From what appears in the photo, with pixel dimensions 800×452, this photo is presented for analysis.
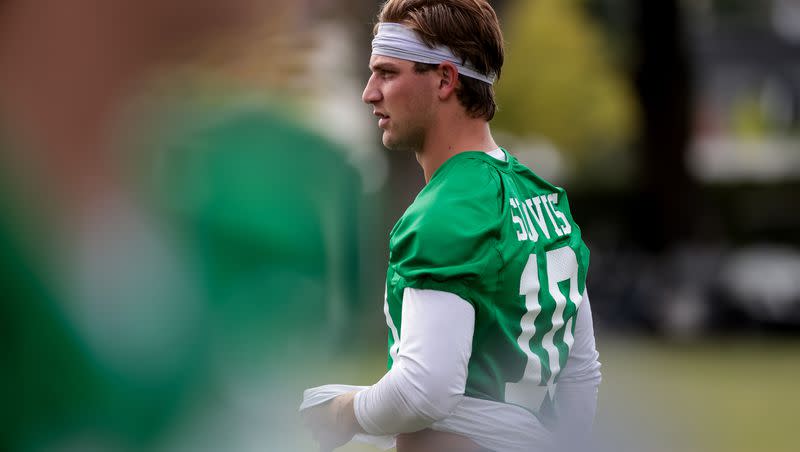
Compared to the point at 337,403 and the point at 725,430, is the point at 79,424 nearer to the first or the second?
the point at 337,403

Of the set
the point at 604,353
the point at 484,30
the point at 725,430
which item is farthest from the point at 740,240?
the point at 484,30

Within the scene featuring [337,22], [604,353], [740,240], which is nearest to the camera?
[337,22]

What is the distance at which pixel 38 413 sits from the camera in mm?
2934

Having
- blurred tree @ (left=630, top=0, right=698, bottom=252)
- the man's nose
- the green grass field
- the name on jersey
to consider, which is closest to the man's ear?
the man's nose

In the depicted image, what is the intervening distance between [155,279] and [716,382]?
10.0 m

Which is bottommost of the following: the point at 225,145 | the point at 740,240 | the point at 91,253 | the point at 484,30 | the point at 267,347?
the point at 740,240

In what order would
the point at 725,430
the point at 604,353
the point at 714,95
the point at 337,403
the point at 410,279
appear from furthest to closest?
the point at 714,95, the point at 604,353, the point at 725,430, the point at 337,403, the point at 410,279

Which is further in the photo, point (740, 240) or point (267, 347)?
point (740, 240)

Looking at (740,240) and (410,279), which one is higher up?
(410,279)

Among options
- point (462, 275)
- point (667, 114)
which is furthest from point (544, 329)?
point (667, 114)

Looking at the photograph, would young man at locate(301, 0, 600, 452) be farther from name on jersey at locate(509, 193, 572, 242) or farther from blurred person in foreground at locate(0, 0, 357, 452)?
blurred person in foreground at locate(0, 0, 357, 452)

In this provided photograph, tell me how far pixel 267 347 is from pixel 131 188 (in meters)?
0.55

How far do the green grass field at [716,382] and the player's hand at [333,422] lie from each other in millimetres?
2101

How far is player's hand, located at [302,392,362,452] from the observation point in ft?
7.48
